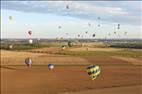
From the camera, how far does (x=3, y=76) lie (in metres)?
38.8

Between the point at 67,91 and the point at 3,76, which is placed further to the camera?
the point at 3,76

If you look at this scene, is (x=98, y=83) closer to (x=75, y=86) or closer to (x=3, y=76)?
(x=75, y=86)

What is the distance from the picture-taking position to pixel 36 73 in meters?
41.5

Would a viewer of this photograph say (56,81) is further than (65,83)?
Yes

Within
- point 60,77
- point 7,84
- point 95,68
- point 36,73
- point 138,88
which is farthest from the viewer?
point 36,73

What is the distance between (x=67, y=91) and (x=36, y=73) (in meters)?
13.1

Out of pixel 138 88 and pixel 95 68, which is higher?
pixel 95 68

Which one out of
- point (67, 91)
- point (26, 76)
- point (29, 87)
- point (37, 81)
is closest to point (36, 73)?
point (26, 76)

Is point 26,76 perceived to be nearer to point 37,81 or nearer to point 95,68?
point 37,81

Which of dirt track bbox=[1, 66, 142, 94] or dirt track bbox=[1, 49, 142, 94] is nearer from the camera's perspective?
dirt track bbox=[1, 49, 142, 94]

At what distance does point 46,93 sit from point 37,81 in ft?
22.7

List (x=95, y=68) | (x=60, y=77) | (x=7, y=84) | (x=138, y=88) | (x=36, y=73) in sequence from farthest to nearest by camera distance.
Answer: (x=36, y=73) → (x=60, y=77) → (x=7, y=84) → (x=138, y=88) → (x=95, y=68)

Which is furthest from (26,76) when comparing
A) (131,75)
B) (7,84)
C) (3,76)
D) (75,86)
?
(131,75)

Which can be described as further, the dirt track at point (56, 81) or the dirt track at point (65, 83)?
the dirt track at point (56, 81)
